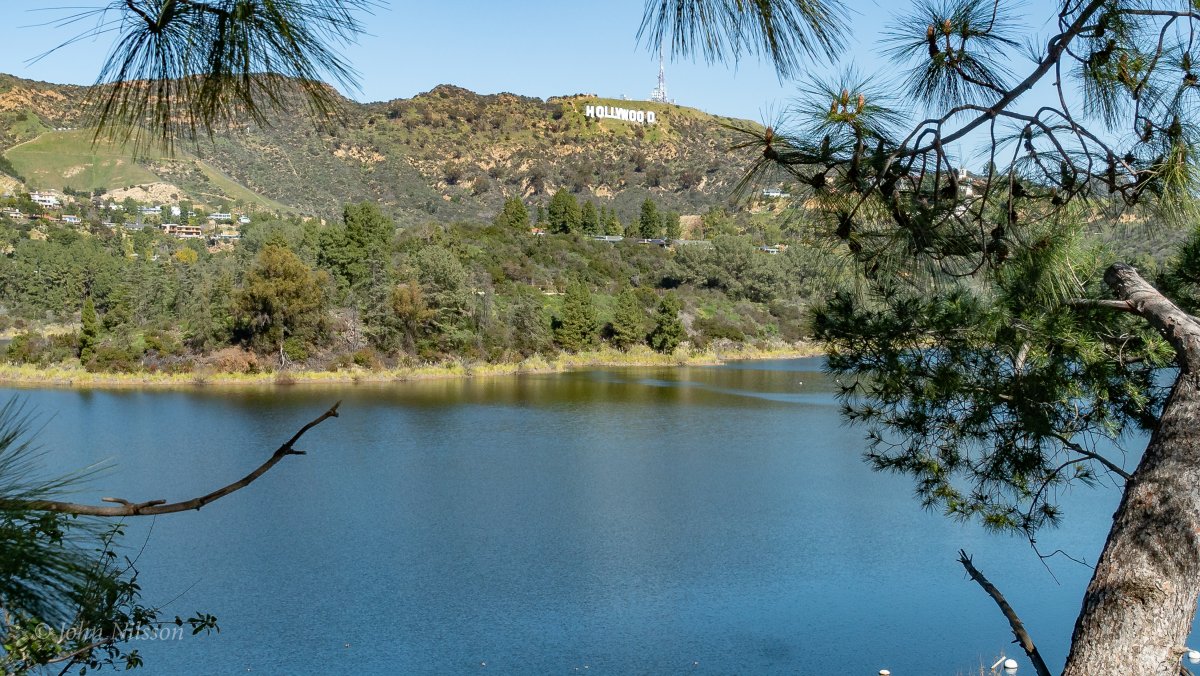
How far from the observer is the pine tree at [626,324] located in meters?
25.7

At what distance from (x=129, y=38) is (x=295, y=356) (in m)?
20.8

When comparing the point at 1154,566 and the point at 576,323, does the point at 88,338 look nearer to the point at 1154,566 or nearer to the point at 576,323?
the point at 576,323

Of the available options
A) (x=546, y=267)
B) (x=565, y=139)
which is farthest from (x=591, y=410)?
(x=565, y=139)

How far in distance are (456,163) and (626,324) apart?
30.0 m

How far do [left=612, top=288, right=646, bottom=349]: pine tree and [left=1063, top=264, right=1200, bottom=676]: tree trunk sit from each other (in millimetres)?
23640

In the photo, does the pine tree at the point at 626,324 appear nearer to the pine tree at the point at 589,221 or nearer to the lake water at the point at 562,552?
the pine tree at the point at 589,221

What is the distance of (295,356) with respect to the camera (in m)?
21.2

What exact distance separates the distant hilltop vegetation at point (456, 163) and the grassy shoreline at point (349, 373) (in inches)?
556

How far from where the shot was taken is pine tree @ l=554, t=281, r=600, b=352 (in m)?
24.9

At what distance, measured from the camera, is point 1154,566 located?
6.36ft

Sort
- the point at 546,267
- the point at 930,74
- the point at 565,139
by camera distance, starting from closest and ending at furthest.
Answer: the point at 930,74 < the point at 546,267 < the point at 565,139

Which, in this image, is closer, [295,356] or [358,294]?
[295,356]

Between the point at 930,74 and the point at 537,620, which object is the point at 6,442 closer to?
the point at 930,74

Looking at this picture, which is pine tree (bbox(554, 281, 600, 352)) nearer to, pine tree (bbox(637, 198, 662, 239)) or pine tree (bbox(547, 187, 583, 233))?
pine tree (bbox(547, 187, 583, 233))
